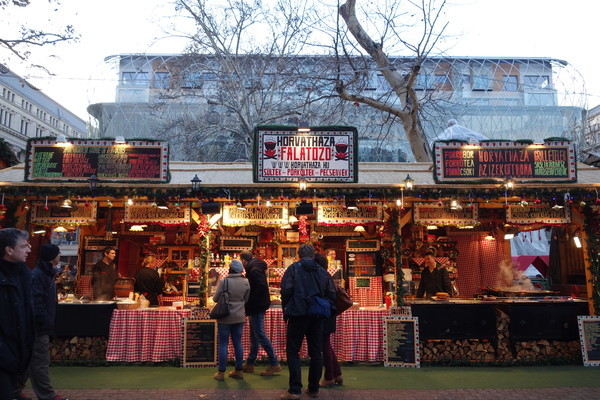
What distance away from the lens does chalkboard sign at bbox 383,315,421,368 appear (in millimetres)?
7562

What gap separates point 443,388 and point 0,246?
18.6ft

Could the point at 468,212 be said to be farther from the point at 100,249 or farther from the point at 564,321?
the point at 100,249

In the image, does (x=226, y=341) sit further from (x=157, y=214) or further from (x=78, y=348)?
(x=157, y=214)

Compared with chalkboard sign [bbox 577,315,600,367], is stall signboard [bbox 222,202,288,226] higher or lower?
higher

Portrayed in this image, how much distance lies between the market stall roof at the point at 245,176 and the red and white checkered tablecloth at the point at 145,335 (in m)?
2.19

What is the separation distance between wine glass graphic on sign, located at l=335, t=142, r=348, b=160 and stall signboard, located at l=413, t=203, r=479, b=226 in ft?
6.31

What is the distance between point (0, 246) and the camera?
3168mm

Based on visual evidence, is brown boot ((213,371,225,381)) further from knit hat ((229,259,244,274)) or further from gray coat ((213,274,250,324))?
knit hat ((229,259,244,274))

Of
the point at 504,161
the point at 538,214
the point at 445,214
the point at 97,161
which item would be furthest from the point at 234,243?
the point at 538,214

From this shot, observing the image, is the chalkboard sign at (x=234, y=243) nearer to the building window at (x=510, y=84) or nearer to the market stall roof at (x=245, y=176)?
the market stall roof at (x=245, y=176)

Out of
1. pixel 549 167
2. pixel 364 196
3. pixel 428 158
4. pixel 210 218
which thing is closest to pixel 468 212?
pixel 549 167

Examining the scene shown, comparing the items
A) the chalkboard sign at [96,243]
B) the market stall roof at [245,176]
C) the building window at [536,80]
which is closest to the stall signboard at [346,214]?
the market stall roof at [245,176]

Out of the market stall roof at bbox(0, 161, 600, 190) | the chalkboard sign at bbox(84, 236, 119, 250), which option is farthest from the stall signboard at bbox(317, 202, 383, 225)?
the chalkboard sign at bbox(84, 236, 119, 250)

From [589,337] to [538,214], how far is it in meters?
2.32
